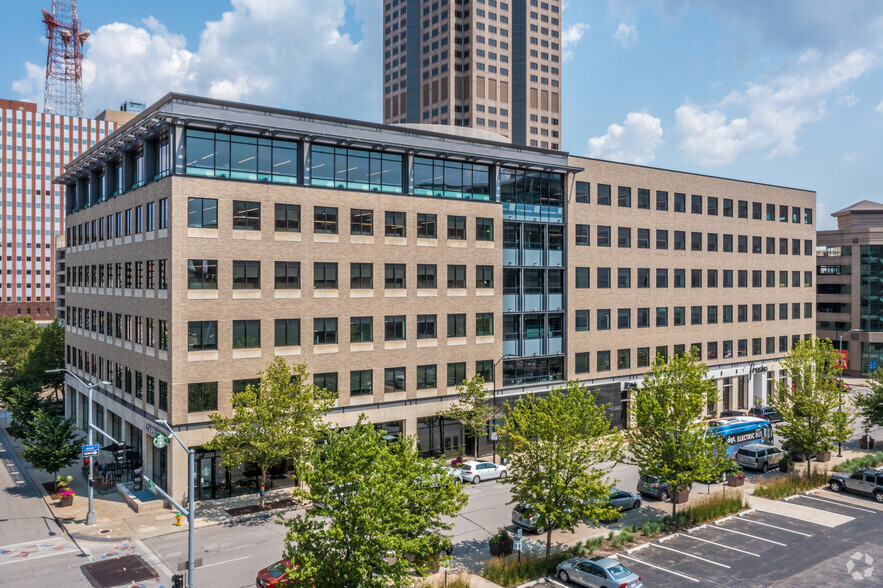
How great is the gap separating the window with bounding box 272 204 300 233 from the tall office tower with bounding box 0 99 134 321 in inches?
5282

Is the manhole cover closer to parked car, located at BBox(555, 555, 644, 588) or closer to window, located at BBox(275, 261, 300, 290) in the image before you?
window, located at BBox(275, 261, 300, 290)

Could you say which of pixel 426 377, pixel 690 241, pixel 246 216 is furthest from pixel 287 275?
pixel 690 241

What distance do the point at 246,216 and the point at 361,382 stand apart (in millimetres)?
13851

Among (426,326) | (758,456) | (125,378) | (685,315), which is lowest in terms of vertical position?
(758,456)

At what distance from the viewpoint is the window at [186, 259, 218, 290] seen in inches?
1612

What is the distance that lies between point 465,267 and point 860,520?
30.3m

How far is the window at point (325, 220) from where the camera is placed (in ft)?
149

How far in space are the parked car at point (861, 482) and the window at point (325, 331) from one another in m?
35.1

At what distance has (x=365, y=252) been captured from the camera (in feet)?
155

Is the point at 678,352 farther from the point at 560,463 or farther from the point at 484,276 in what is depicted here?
the point at 560,463

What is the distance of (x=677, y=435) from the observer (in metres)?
37.2

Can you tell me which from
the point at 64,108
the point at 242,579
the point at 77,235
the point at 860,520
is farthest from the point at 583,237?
the point at 64,108

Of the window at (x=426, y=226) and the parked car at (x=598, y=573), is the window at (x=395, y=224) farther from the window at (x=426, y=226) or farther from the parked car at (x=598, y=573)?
the parked car at (x=598, y=573)

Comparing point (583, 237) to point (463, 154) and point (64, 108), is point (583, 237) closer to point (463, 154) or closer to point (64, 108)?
point (463, 154)
